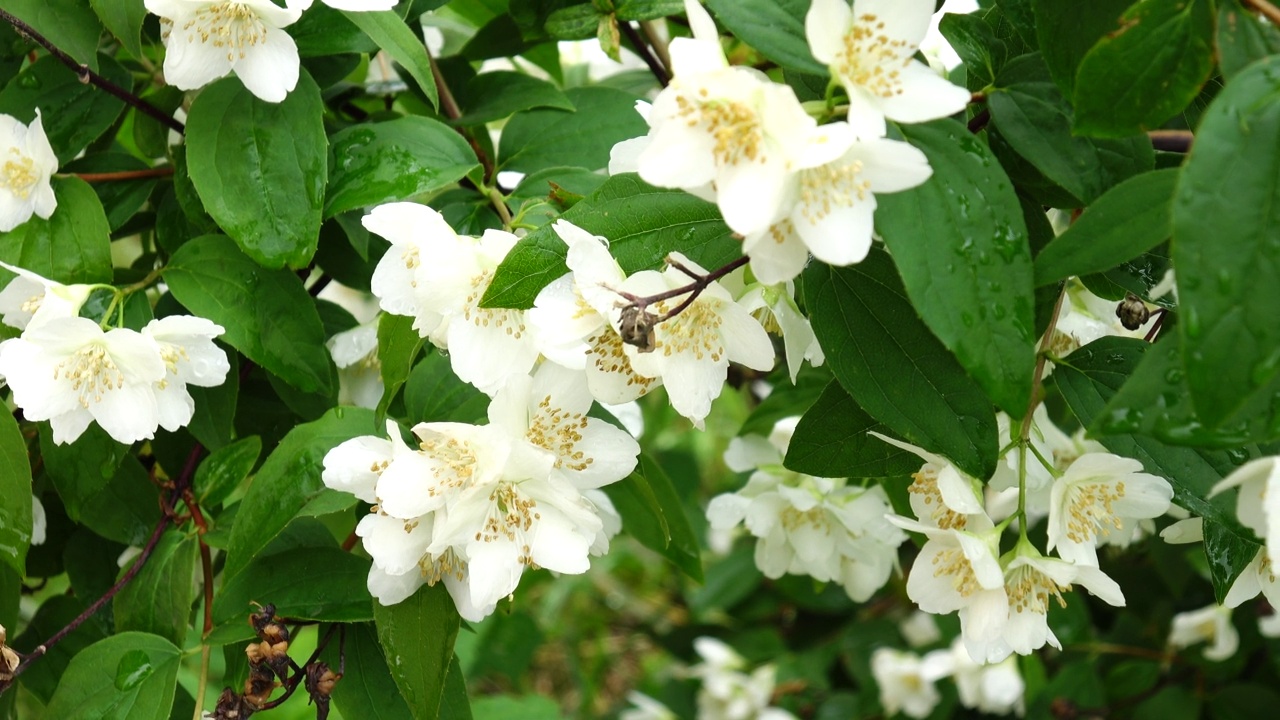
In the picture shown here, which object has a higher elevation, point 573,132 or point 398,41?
point 398,41

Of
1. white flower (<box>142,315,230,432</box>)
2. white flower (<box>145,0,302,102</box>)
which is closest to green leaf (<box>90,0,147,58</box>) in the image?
white flower (<box>145,0,302,102</box>)

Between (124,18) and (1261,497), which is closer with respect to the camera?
(1261,497)

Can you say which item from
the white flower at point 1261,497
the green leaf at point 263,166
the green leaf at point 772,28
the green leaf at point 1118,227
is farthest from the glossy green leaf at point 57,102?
the white flower at point 1261,497

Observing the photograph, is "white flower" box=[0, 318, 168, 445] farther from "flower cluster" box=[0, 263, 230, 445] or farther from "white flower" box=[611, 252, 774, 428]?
"white flower" box=[611, 252, 774, 428]

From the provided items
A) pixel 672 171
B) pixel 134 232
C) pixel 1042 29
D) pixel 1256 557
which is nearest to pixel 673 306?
pixel 672 171

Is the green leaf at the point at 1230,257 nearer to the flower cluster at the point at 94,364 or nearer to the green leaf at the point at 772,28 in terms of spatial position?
the green leaf at the point at 772,28

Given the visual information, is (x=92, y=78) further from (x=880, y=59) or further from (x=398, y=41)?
(x=880, y=59)

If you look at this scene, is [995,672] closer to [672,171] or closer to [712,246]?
[712,246]

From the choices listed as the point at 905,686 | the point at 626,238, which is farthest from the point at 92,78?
the point at 905,686
